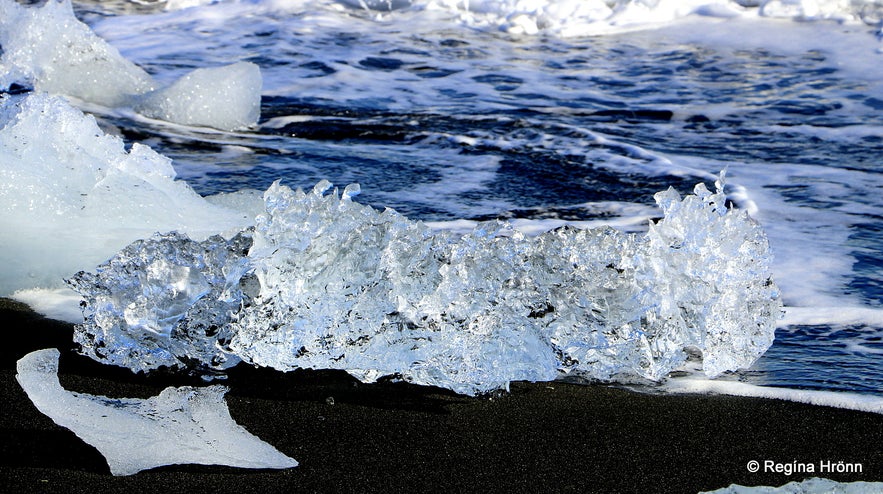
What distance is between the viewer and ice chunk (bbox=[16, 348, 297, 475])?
77.8 inches

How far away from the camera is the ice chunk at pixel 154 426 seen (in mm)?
1975

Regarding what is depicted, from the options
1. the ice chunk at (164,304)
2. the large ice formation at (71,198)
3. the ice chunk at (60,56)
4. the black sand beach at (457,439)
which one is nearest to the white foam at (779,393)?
the black sand beach at (457,439)

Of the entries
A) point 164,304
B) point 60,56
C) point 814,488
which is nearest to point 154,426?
point 164,304

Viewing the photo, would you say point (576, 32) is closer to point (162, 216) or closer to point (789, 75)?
point (789, 75)

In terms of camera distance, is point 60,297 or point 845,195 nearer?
point 60,297

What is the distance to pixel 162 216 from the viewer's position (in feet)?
10.4

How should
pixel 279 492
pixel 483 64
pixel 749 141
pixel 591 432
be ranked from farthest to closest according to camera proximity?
pixel 483 64
pixel 749 141
pixel 591 432
pixel 279 492

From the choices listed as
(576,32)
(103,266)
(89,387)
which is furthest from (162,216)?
(576,32)

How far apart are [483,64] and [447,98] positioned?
1.49m

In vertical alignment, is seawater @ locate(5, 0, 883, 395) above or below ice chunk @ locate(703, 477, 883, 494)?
below

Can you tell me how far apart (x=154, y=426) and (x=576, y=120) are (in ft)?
14.8

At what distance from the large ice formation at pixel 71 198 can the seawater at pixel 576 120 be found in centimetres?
106

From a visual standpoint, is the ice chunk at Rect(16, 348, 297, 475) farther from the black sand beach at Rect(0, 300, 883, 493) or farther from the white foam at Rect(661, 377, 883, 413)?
the white foam at Rect(661, 377, 883, 413)

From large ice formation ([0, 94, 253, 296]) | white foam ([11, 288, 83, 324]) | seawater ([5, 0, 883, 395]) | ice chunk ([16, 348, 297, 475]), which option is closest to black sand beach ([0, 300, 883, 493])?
ice chunk ([16, 348, 297, 475])
